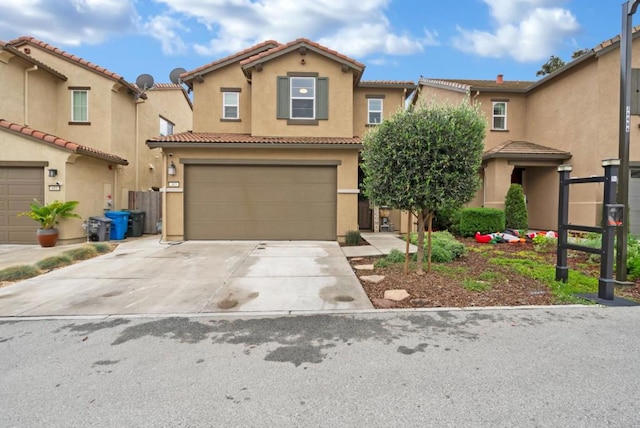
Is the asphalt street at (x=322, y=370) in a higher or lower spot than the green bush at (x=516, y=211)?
lower

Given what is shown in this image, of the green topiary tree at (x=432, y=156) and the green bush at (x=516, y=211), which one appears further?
the green bush at (x=516, y=211)

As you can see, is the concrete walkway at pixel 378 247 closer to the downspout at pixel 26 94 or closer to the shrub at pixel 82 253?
the shrub at pixel 82 253

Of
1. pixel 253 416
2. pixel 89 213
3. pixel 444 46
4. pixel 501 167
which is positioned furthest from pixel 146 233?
pixel 444 46

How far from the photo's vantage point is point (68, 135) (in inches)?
522

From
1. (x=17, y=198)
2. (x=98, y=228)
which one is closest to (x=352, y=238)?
(x=98, y=228)

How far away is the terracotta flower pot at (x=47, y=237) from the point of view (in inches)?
381

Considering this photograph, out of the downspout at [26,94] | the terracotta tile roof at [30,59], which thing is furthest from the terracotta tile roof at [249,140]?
the terracotta tile roof at [30,59]

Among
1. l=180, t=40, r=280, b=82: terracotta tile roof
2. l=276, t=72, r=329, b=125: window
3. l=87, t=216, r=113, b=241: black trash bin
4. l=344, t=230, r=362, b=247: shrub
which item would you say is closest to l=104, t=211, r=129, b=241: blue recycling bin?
l=87, t=216, r=113, b=241: black trash bin

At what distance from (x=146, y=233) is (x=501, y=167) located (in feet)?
49.3

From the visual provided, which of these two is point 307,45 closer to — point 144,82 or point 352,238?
point 352,238

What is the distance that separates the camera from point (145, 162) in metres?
15.8

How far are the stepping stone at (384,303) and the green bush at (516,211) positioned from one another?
963cm

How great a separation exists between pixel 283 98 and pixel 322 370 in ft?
35.0

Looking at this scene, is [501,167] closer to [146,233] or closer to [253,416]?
[253,416]
